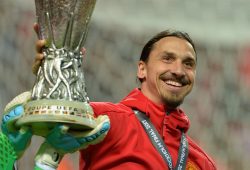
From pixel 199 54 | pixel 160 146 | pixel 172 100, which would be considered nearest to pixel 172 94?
pixel 172 100

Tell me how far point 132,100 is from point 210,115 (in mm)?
1530

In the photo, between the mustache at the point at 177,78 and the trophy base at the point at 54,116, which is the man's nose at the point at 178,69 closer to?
the mustache at the point at 177,78

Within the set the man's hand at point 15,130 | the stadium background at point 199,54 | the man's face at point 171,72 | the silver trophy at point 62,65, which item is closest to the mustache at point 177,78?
the man's face at point 171,72

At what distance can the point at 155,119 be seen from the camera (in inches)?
67.4

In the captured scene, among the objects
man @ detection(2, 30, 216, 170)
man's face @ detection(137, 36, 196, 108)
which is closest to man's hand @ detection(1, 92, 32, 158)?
man @ detection(2, 30, 216, 170)

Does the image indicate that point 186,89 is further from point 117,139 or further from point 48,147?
point 48,147

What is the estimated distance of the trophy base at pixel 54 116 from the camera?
1.29 m

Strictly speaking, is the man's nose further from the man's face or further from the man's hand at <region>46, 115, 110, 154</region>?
the man's hand at <region>46, 115, 110, 154</region>

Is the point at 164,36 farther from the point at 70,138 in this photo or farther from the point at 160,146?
the point at 70,138

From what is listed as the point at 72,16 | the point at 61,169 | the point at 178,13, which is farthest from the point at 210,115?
the point at 72,16

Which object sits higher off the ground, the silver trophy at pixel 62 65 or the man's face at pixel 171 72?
the man's face at pixel 171 72

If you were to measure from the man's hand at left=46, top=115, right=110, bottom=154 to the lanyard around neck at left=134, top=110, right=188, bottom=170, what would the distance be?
30cm

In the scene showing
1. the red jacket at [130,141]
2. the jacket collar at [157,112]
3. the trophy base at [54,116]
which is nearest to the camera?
the trophy base at [54,116]

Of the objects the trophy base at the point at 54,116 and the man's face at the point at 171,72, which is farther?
the man's face at the point at 171,72
